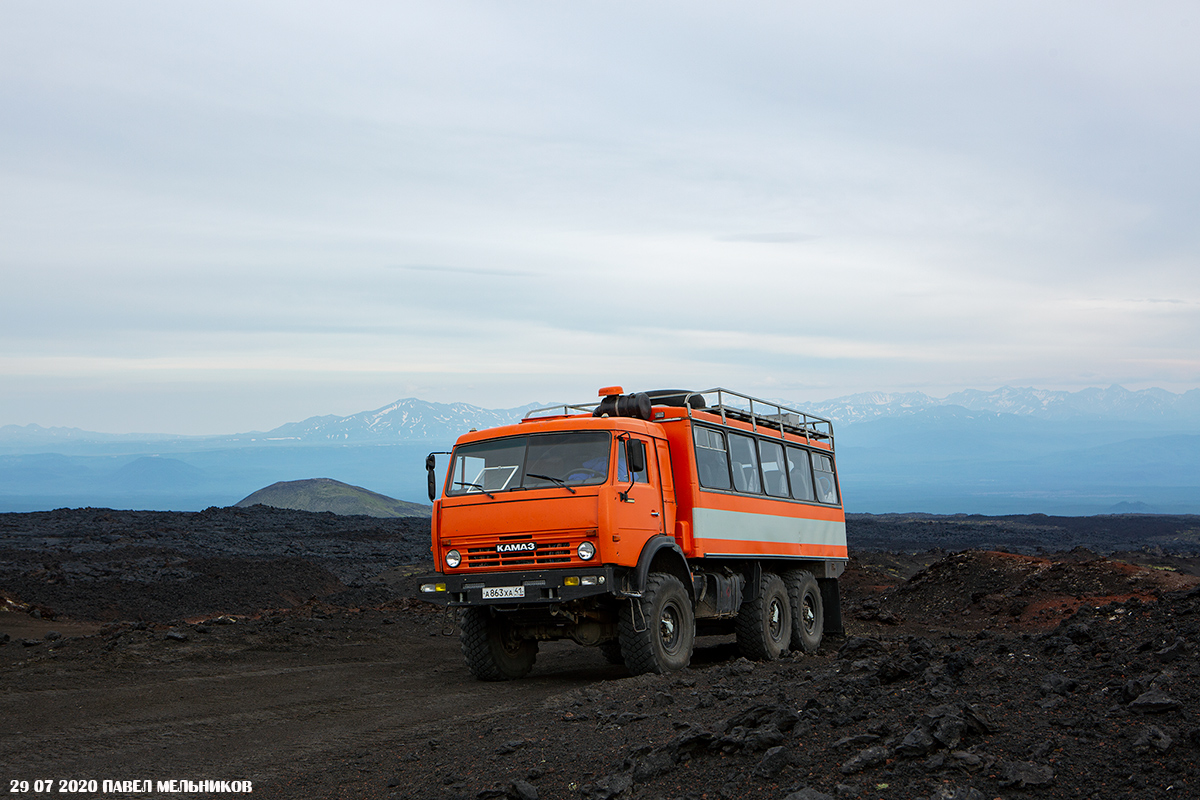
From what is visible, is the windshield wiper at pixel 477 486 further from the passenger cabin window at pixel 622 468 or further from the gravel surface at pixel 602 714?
the gravel surface at pixel 602 714

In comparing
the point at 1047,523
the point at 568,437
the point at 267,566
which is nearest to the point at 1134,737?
the point at 568,437

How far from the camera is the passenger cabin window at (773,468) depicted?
51.6 feet

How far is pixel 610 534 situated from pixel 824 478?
343 inches

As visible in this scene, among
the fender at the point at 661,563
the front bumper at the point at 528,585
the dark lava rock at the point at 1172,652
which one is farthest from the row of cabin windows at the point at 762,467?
the dark lava rock at the point at 1172,652

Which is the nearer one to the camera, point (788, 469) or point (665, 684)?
point (665, 684)

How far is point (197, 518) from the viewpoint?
50375mm

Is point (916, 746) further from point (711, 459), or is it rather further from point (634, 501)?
point (711, 459)

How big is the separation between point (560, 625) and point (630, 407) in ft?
10.2

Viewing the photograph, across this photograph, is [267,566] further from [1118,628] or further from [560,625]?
[1118,628]

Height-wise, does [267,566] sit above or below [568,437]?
below

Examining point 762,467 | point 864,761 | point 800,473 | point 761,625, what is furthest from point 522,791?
point 800,473

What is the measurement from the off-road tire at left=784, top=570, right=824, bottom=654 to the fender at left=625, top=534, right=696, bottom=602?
3737 mm

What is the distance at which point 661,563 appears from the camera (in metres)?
12.6

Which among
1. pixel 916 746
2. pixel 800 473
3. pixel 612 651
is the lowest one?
pixel 612 651
